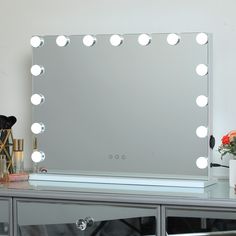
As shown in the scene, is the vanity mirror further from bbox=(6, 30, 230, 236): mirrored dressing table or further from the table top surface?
the table top surface

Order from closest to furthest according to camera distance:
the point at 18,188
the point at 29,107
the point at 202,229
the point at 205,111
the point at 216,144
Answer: the point at 202,229
the point at 18,188
the point at 205,111
the point at 216,144
the point at 29,107

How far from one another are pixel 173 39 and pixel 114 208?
605mm

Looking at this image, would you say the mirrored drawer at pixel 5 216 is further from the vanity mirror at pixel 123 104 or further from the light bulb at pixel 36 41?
the light bulb at pixel 36 41

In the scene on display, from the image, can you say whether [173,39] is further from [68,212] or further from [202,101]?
[68,212]

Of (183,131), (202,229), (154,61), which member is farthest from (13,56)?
(202,229)

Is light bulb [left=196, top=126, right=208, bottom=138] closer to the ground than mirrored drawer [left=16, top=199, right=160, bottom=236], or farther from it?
farther from it

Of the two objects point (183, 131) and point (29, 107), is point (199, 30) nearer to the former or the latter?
point (183, 131)

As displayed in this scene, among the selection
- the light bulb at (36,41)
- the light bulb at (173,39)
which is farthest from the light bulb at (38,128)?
the light bulb at (173,39)

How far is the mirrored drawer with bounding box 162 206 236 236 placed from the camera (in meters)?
1.47

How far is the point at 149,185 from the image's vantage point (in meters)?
1.72

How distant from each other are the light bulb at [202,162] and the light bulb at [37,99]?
0.59 metres

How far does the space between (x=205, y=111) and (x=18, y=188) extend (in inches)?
25.2

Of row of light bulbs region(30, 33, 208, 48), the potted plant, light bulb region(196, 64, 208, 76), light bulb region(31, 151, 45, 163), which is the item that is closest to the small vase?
the potted plant

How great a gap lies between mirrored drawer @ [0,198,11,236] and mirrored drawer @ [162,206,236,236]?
0.48 metres
